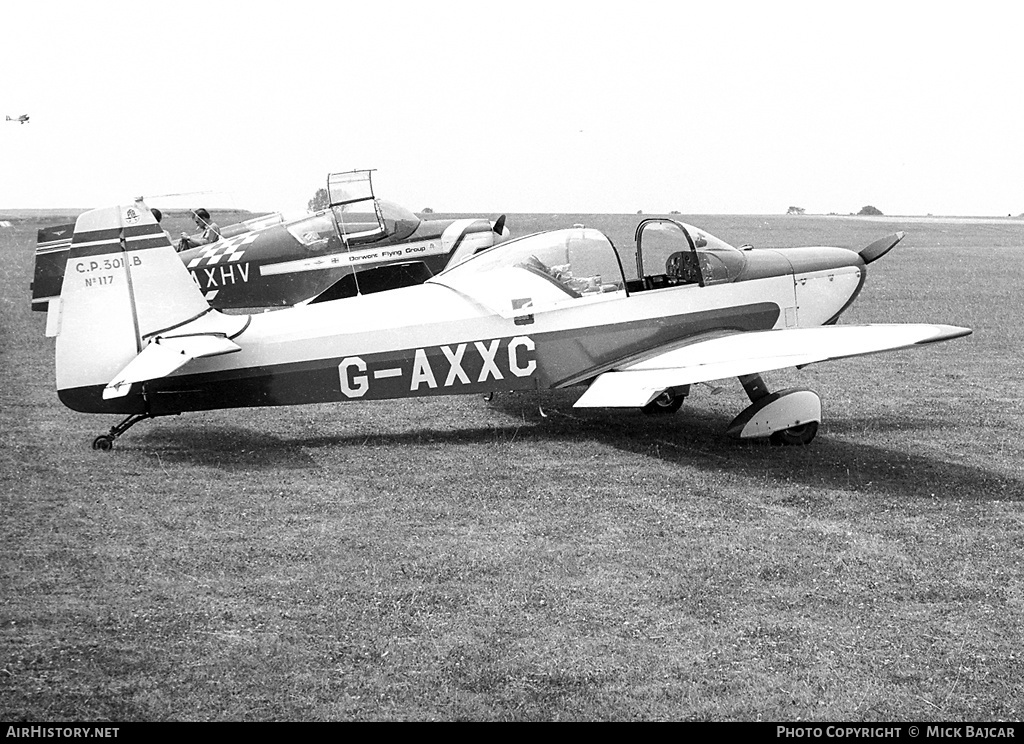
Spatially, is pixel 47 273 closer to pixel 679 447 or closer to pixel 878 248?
pixel 679 447

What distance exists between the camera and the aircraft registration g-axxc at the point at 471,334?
734 cm

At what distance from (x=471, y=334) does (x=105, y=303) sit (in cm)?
259

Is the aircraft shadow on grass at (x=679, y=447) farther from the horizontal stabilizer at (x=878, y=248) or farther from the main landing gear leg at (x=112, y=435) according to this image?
the horizontal stabilizer at (x=878, y=248)

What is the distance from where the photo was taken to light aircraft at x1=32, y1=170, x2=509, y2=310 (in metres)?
13.8

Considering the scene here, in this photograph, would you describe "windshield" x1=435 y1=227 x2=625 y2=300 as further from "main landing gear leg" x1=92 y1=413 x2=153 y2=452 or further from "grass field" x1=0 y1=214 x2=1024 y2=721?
"main landing gear leg" x1=92 y1=413 x2=153 y2=452

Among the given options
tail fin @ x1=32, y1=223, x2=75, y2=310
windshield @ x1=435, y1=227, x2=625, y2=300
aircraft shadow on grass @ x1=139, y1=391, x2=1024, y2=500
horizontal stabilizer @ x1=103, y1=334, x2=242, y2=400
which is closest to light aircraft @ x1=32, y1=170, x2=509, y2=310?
tail fin @ x1=32, y1=223, x2=75, y2=310

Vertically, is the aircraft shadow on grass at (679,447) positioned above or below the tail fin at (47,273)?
below

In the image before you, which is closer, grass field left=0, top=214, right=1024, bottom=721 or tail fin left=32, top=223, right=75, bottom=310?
grass field left=0, top=214, right=1024, bottom=721

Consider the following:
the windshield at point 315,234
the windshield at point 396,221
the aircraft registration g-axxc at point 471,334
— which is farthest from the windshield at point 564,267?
the windshield at point 396,221

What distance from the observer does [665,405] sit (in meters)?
9.27

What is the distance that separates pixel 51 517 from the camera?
236 inches

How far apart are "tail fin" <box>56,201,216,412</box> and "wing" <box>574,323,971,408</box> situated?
10.5 ft

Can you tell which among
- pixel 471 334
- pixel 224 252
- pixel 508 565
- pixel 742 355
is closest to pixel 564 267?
pixel 471 334

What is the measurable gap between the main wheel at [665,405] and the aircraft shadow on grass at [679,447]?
0.35ft
